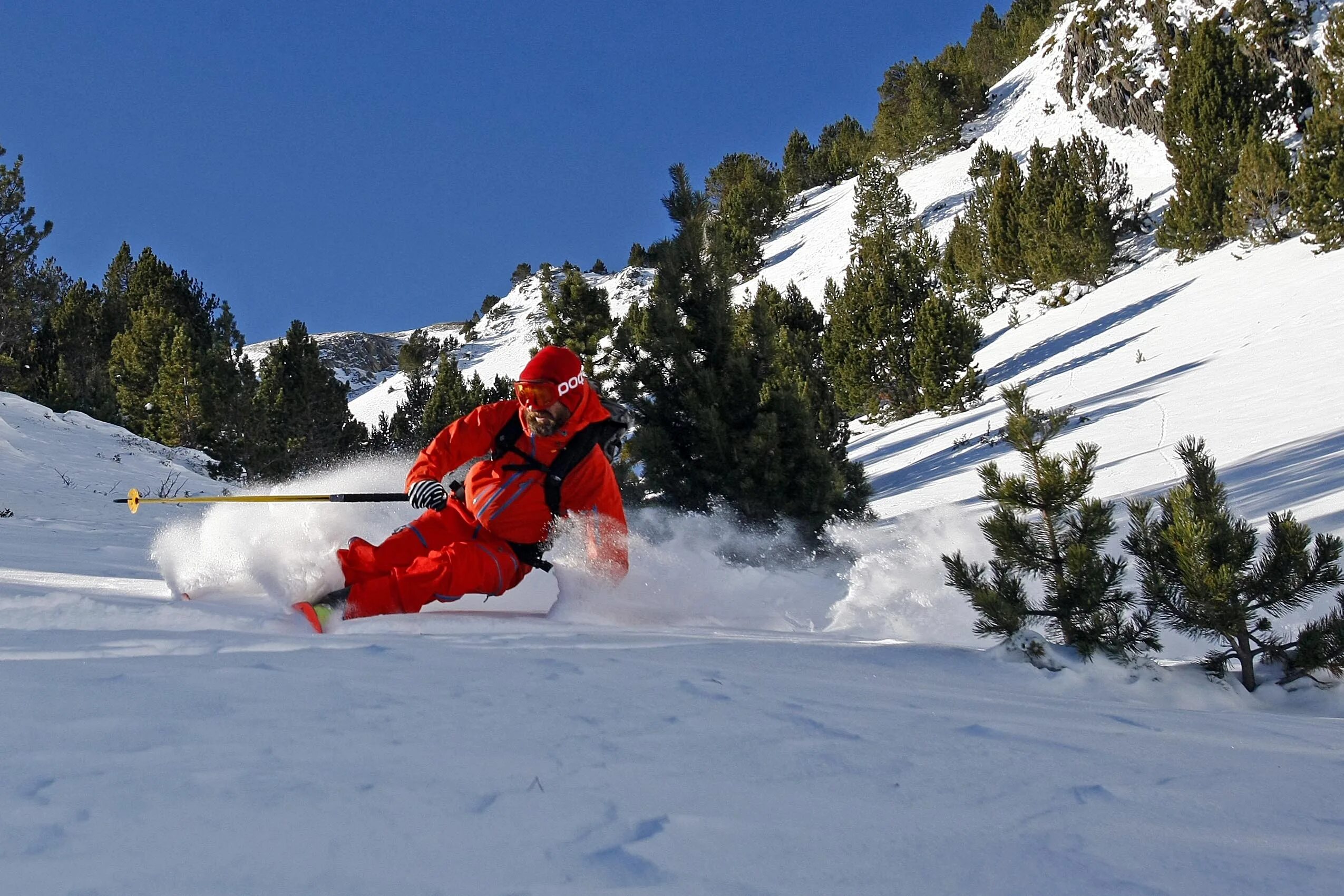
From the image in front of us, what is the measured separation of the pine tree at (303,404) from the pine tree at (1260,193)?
79.9 ft

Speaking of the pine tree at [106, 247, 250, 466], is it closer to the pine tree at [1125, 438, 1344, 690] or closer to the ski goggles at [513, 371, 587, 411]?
the ski goggles at [513, 371, 587, 411]

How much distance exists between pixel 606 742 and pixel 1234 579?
9.13ft

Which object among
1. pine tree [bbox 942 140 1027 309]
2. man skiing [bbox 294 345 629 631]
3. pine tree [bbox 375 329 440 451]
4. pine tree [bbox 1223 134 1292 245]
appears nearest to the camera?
man skiing [bbox 294 345 629 631]

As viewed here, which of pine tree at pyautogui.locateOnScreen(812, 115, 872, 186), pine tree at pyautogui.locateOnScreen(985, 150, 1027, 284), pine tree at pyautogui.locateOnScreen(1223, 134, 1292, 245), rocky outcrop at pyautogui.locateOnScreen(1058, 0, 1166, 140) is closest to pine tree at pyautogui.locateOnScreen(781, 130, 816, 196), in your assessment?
pine tree at pyautogui.locateOnScreen(812, 115, 872, 186)

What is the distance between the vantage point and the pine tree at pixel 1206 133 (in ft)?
83.1

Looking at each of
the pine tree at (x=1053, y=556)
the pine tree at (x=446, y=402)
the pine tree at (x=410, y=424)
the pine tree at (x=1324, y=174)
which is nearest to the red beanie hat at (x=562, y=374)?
the pine tree at (x=1053, y=556)

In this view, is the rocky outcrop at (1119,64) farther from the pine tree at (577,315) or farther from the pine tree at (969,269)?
the pine tree at (577,315)

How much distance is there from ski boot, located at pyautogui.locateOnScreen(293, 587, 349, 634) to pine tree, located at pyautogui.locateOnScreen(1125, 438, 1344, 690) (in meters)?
3.36

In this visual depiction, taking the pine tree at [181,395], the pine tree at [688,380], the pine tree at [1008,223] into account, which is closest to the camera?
the pine tree at [688,380]

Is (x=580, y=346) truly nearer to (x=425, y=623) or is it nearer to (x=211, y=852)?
(x=425, y=623)

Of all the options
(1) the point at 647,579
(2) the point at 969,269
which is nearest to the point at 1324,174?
(2) the point at 969,269

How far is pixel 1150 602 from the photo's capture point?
3.67m

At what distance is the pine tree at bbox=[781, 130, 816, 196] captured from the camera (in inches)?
2542

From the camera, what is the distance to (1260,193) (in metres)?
22.8
